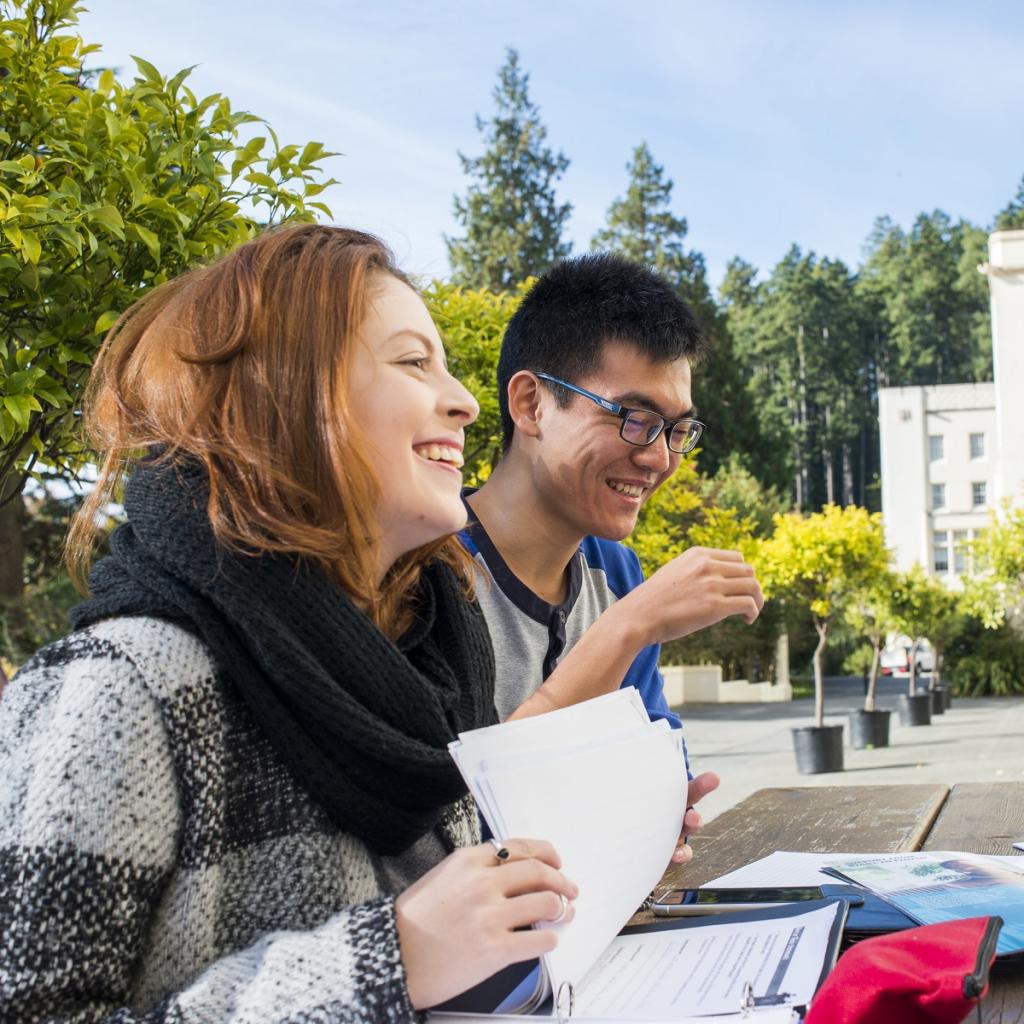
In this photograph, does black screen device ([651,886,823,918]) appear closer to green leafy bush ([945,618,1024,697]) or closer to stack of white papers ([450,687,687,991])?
stack of white papers ([450,687,687,991])

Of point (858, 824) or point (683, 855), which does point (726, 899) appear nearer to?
point (683, 855)

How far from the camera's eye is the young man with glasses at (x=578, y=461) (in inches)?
97.0

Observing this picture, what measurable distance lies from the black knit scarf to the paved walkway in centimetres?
638

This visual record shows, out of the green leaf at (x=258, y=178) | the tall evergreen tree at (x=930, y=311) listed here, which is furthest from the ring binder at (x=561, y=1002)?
the tall evergreen tree at (x=930, y=311)

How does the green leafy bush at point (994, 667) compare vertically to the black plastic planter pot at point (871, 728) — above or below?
below

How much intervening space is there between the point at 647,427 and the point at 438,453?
106cm

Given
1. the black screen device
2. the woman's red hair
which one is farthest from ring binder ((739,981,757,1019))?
the woman's red hair

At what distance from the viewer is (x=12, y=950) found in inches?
40.2

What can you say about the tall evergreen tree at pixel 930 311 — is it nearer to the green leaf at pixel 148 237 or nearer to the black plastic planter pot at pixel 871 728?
the black plastic planter pot at pixel 871 728

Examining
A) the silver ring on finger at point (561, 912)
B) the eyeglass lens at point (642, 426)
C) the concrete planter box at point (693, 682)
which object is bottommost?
the concrete planter box at point (693, 682)

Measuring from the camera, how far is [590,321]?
2.63 metres

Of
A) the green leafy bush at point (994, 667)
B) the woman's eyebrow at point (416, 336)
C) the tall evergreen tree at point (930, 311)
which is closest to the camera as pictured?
the woman's eyebrow at point (416, 336)

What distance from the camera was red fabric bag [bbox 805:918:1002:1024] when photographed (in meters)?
1.08

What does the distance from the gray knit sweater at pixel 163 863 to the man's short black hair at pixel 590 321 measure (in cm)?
148
